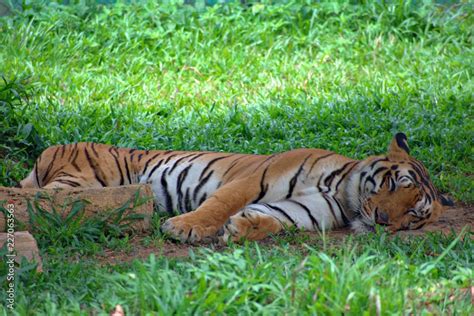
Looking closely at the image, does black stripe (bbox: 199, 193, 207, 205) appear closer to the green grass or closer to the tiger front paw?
the tiger front paw

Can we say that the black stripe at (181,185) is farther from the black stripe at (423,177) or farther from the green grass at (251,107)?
the black stripe at (423,177)

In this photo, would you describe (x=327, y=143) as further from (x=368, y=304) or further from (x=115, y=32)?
(x=368, y=304)

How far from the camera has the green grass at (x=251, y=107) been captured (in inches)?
134

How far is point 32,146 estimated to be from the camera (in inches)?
244

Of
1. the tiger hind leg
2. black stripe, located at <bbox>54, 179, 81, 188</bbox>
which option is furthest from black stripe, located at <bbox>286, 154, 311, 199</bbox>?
black stripe, located at <bbox>54, 179, 81, 188</bbox>

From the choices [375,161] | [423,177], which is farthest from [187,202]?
[423,177]

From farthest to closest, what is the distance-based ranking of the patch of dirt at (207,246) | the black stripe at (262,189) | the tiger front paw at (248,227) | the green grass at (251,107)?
the black stripe at (262,189), the tiger front paw at (248,227), the patch of dirt at (207,246), the green grass at (251,107)

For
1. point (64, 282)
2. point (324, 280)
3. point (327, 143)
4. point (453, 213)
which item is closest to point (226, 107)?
point (327, 143)

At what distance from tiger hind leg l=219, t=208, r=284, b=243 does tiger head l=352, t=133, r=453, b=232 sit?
0.47 meters

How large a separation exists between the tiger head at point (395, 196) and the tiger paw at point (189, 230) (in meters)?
0.82

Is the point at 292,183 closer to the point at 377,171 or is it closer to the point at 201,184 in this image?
the point at 377,171

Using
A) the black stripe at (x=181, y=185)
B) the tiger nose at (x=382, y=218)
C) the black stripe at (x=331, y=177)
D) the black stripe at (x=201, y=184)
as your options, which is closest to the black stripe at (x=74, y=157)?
the black stripe at (x=181, y=185)

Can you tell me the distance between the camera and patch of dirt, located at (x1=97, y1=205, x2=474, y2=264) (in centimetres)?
443

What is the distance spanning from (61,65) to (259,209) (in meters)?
3.64
